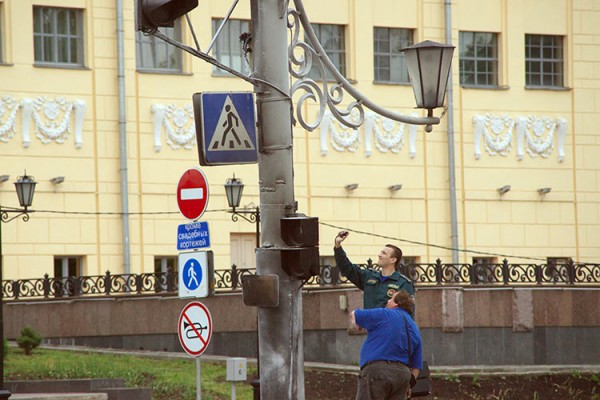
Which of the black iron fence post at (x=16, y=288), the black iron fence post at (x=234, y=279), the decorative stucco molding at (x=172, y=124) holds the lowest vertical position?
the black iron fence post at (x=16, y=288)

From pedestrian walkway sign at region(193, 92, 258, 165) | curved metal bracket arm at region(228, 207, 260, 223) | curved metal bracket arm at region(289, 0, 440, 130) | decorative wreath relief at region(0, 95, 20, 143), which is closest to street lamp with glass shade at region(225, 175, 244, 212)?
curved metal bracket arm at region(228, 207, 260, 223)

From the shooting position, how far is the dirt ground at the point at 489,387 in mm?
27062

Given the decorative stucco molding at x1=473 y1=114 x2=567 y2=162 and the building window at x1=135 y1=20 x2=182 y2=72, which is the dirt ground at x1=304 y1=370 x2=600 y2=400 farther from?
the decorative stucco molding at x1=473 y1=114 x2=567 y2=162

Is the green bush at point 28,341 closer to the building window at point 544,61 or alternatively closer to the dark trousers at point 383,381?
the dark trousers at point 383,381

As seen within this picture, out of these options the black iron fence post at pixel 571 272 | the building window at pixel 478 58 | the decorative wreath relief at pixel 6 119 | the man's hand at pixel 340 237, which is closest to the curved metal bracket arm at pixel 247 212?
the decorative wreath relief at pixel 6 119

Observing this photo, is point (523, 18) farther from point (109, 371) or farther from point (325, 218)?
point (109, 371)

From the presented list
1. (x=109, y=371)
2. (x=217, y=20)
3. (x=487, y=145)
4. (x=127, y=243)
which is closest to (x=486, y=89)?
(x=487, y=145)

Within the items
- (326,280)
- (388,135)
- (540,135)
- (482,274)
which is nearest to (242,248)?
(388,135)

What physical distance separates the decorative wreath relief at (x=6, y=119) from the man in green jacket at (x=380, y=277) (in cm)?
2117

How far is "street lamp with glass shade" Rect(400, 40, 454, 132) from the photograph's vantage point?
17750 millimetres

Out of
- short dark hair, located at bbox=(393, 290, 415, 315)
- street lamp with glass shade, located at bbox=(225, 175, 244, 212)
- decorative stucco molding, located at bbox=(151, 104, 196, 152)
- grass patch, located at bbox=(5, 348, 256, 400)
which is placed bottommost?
grass patch, located at bbox=(5, 348, 256, 400)

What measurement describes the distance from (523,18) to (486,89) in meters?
2.08

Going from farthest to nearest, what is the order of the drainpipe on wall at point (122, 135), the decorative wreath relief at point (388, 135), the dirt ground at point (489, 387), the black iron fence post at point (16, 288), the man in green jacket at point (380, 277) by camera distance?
the decorative wreath relief at point (388, 135) → the drainpipe on wall at point (122, 135) → the black iron fence post at point (16, 288) → the dirt ground at point (489, 387) → the man in green jacket at point (380, 277)

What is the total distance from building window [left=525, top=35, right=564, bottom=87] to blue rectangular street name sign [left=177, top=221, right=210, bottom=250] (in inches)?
987
